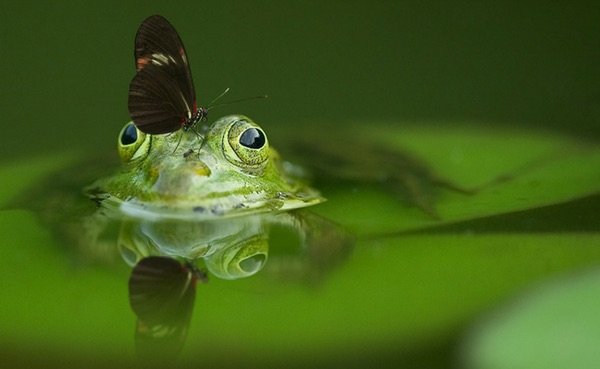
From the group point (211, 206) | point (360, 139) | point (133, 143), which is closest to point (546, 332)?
point (211, 206)

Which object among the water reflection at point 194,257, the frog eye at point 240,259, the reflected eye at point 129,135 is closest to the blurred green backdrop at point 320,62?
the reflected eye at point 129,135

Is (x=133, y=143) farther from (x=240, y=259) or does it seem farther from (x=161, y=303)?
(x=161, y=303)

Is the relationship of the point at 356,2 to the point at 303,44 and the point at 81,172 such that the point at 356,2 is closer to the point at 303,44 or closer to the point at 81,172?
the point at 303,44

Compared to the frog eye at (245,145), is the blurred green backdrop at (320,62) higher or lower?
higher

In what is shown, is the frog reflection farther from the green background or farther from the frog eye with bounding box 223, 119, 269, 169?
the green background

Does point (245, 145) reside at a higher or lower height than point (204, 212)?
higher

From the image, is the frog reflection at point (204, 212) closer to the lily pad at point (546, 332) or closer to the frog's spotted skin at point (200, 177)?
the frog's spotted skin at point (200, 177)
